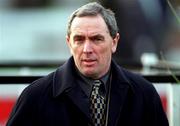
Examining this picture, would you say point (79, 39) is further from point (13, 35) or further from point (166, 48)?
point (13, 35)

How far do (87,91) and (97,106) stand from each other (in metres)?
0.10

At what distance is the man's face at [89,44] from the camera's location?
321 centimetres

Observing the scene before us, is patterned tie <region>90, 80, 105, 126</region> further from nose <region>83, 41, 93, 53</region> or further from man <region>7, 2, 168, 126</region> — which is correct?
nose <region>83, 41, 93, 53</region>

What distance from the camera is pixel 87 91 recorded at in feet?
10.9

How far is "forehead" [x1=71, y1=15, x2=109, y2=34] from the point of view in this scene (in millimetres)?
3219

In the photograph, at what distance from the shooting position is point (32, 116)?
10.6 ft

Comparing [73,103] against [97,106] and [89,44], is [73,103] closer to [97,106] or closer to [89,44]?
[97,106]

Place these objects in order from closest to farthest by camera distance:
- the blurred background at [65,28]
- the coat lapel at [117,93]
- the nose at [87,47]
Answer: the nose at [87,47], the coat lapel at [117,93], the blurred background at [65,28]

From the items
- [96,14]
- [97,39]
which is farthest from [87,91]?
[96,14]

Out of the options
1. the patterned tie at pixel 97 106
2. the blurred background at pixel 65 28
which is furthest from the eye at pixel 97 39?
the blurred background at pixel 65 28

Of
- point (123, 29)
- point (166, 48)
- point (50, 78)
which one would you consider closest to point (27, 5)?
point (123, 29)

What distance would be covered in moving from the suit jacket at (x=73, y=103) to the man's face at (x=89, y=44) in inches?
4.8

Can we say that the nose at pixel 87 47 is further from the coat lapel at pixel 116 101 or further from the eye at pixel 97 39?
the coat lapel at pixel 116 101

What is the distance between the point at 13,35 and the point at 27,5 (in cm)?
81
